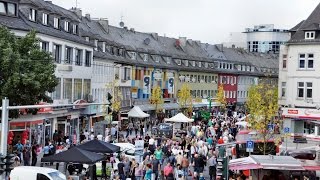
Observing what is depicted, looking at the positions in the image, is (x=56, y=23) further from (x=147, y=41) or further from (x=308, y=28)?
A: (x=147, y=41)

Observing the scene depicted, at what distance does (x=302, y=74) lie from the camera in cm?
6450

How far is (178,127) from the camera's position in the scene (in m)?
58.5

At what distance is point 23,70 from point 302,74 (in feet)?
118

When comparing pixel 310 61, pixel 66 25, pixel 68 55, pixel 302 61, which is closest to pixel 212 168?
pixel 68 55

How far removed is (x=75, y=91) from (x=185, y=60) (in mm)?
51611

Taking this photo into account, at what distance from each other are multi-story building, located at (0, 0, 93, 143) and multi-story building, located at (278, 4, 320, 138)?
1921 cm

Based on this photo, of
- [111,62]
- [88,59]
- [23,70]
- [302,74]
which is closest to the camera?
[23,70]

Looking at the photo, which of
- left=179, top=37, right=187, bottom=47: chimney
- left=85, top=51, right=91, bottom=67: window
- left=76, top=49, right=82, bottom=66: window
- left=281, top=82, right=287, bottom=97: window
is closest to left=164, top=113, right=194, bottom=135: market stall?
left=76, top=49, right=82, bottom=66: window

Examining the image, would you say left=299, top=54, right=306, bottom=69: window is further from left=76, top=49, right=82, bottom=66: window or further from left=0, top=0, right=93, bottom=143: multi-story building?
left=76, top=49, right=82, bottom=66: window

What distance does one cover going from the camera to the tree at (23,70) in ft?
112

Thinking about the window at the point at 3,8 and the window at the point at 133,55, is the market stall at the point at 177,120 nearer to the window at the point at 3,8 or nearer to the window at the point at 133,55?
the window at the point at 3,8

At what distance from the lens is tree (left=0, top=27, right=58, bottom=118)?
34281 millimetres

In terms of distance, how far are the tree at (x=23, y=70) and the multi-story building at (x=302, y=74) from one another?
1238 inches

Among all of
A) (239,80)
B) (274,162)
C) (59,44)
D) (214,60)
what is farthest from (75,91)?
(239,80)
